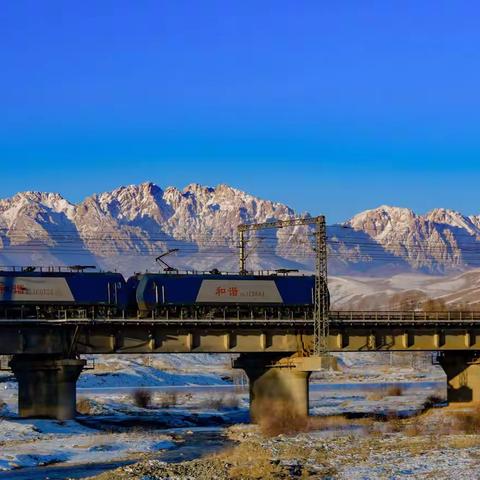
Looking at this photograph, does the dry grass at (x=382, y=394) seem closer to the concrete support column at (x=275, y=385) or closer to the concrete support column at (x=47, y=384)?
the concrete support column at (x=275, y=385)

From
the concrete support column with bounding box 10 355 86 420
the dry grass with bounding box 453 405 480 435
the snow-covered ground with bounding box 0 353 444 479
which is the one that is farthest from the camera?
the concrete support column with bounding box 10 355 86 420

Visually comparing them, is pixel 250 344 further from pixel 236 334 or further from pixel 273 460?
pixel 273 460

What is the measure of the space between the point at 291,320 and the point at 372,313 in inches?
321

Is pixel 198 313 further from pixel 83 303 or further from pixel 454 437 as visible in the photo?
pixel 454 437

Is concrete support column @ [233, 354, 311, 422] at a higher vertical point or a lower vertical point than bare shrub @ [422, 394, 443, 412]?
higher

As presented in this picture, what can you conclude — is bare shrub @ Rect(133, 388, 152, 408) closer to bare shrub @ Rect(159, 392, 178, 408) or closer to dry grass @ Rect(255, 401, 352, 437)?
bare shrub @ Rect(159, 392, 178, 408)

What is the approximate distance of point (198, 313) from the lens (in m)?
88.4

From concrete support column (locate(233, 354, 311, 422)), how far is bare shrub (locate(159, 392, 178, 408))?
1892 centimetres

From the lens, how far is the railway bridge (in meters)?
81.9

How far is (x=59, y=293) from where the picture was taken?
3319 inches

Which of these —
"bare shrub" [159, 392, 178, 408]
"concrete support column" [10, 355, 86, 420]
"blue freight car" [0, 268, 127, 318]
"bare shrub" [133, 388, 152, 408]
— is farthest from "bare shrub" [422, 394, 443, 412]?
"concrete support column" [10, 355, 86, 420]

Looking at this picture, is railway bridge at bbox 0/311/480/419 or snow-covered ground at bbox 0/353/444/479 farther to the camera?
railway bridge at bbox 0/311/480/419

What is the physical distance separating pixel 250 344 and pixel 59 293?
16.0 m

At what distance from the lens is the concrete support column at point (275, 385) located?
87688 mm
